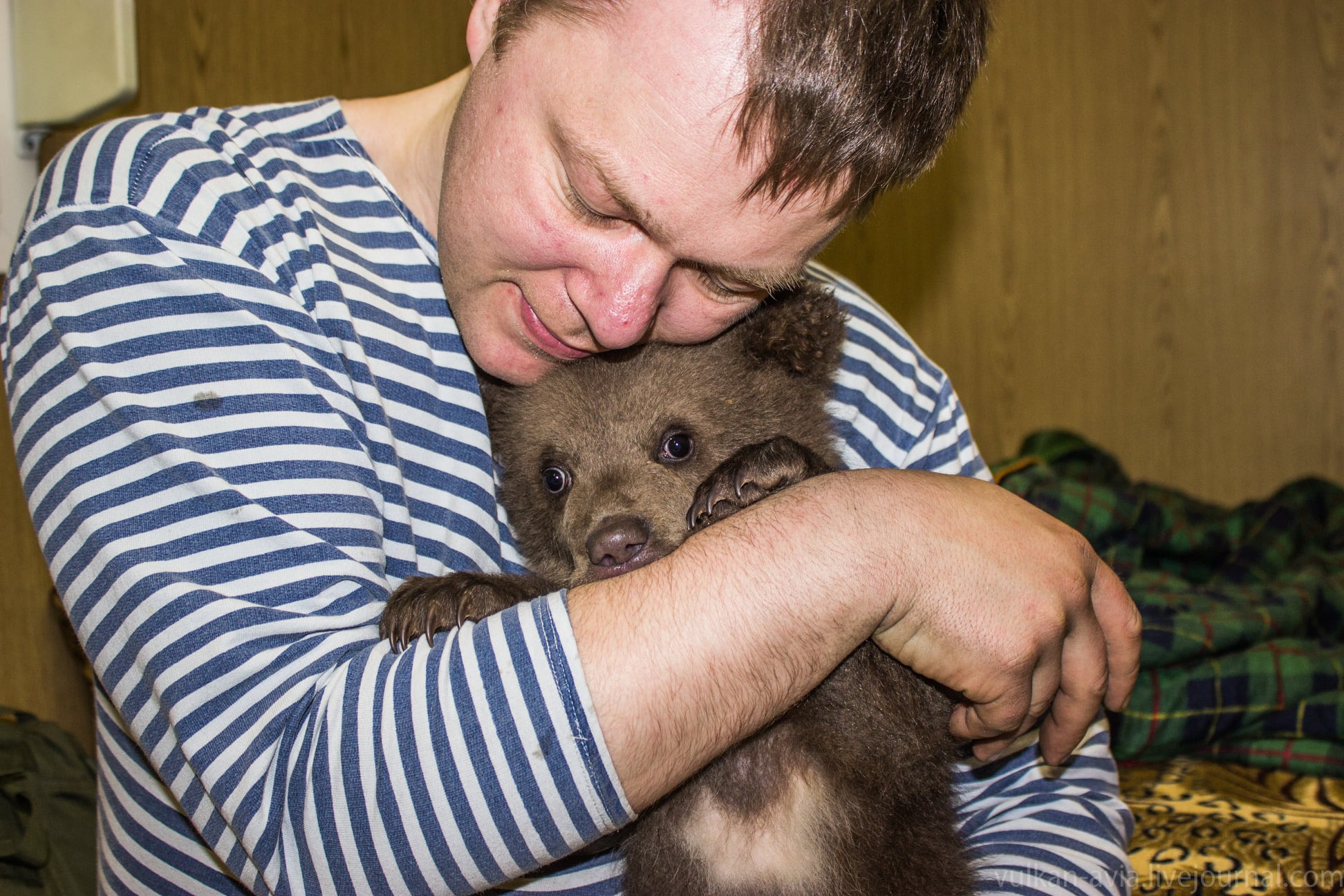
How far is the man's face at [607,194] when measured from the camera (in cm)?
129

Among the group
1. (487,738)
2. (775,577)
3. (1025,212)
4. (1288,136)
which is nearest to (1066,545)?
(775,577)

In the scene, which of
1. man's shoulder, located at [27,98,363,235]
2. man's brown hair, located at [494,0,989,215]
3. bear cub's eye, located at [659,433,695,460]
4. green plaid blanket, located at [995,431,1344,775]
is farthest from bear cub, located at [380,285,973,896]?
green plaid blanket, located at [995,431,1344,775]

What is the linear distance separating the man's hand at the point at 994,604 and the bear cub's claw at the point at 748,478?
0.76 ft

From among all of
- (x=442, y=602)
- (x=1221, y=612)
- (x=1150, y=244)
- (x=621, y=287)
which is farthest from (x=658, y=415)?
(x=1150, y=244)

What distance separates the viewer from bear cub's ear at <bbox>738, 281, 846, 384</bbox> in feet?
6.39

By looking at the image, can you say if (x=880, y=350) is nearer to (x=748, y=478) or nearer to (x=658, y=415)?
(x=658, y=415)

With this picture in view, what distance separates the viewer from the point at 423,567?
1687mm

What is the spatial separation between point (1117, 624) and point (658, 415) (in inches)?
34.6

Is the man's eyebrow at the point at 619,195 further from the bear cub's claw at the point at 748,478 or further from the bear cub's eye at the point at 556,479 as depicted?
the bear cub's eye at the point at 556,479

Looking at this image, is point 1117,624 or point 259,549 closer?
point 259,549

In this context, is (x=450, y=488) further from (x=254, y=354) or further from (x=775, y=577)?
(x=775, y=577)

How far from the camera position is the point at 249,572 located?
3.93ft

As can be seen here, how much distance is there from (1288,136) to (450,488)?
5731 millimetres

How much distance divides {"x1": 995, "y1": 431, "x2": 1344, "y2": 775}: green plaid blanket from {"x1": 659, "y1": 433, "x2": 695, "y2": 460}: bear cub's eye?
1.49 metres
